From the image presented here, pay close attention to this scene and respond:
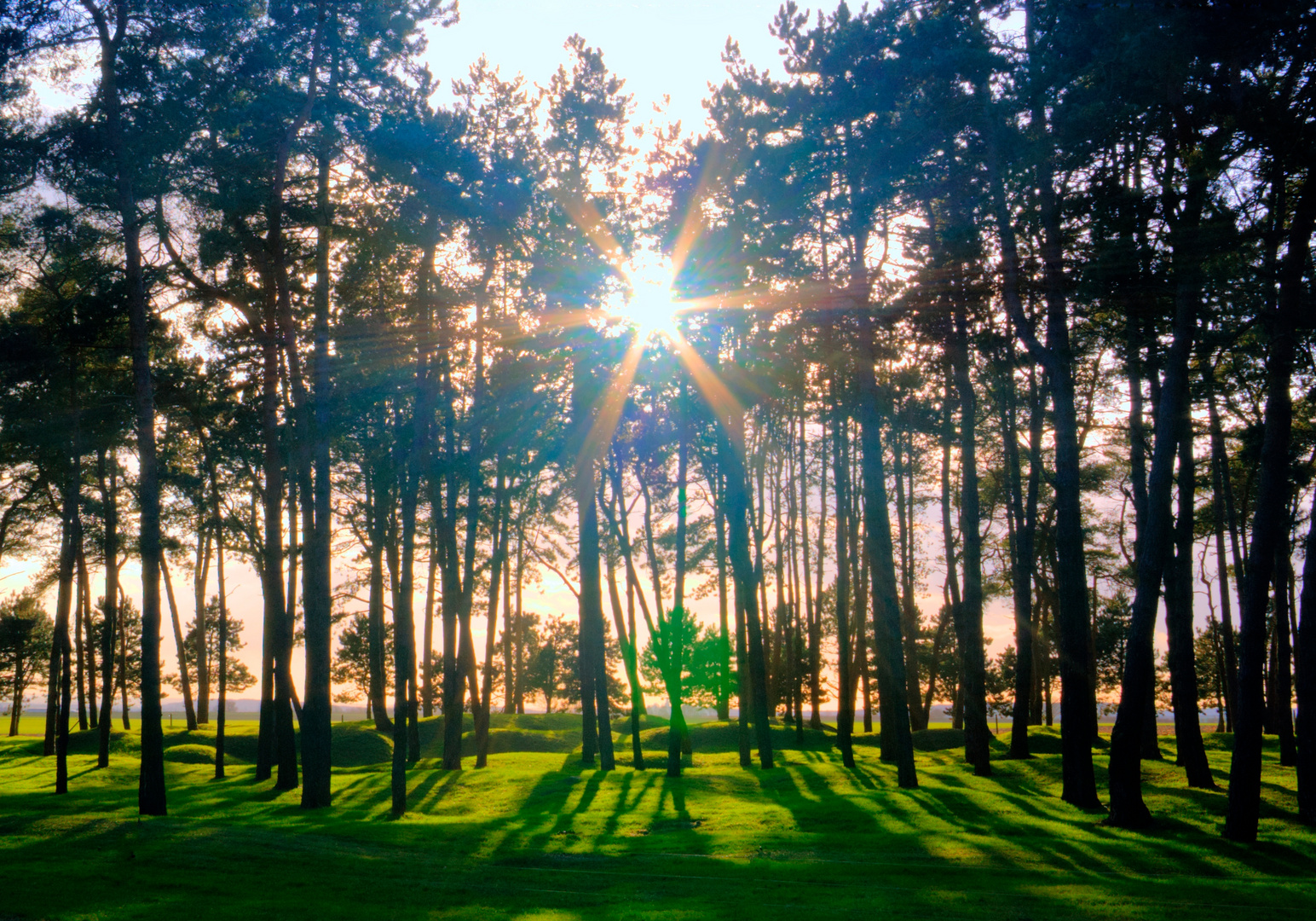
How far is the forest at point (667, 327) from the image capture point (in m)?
13.7

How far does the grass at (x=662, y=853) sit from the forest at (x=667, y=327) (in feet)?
3.12

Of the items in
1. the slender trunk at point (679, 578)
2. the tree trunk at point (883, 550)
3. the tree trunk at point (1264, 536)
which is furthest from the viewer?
the slender trunk at point (679, 578)

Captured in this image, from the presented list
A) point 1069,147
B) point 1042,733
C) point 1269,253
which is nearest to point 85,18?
point 1069,147

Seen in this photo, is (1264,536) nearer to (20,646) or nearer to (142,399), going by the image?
(142,399)

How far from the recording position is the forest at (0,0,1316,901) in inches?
540

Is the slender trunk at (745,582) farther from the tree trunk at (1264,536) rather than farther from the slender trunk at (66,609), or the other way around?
the slender trunk at (66,609)

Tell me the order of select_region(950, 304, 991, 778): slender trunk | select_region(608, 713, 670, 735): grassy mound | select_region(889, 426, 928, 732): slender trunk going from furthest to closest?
select_region(608, 713, 670, 735): grassy mound < select_region(889, 426, 928, 732): slender trunk < select_region(950, 304, 991, 778): slender trunk

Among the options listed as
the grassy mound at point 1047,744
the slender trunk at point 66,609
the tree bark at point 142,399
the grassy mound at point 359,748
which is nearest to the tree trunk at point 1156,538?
the grassy mound at point 1047,744

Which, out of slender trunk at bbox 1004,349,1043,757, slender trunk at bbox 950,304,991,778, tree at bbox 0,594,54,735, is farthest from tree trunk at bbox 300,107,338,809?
tree at bbox 0,594,54,735

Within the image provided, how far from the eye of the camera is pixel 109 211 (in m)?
18.5

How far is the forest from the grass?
0.95m

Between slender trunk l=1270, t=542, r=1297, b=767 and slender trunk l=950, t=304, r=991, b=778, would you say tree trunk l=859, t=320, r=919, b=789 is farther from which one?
slender trunk l=1270, t=542, r=1297, b=767

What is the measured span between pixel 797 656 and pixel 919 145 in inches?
879

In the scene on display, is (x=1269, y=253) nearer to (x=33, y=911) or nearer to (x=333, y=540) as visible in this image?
(x=33, y=911)
